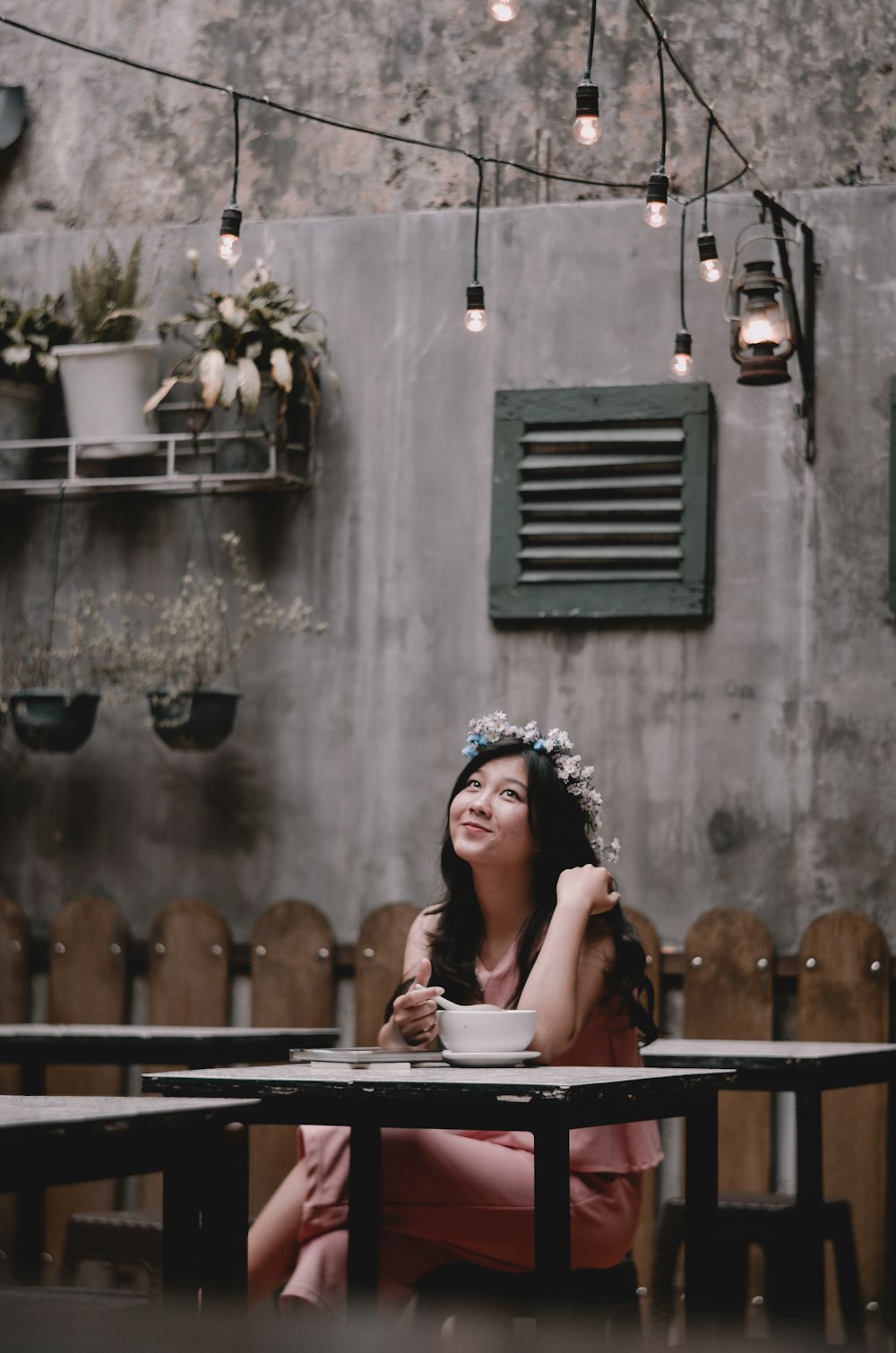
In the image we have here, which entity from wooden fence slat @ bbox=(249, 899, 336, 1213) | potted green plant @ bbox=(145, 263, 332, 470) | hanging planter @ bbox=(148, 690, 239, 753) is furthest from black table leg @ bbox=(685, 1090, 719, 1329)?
potted green plant @ bbox=(145, 263, 332, 470)

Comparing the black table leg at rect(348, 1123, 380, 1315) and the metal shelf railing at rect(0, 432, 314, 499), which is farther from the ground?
the metal shelf railing at rect(0, 432, 314, 499)

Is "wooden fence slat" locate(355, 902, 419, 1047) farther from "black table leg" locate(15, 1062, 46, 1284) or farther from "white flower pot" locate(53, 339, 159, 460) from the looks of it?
"white flower pot" locate(53, 339, 159, 460)

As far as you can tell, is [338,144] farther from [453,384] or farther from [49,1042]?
[49,1042]

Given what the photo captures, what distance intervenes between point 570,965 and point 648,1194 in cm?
207

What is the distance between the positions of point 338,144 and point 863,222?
1829 mm

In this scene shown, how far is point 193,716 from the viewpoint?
5.34m

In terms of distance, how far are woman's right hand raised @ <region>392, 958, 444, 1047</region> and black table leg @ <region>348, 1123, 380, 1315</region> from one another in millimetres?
180

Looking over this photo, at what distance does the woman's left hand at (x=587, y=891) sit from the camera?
11.0 ft

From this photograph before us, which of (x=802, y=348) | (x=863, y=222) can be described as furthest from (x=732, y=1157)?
(x=863, y=222)

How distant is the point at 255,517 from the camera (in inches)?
225

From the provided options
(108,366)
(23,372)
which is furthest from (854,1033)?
(23,372)

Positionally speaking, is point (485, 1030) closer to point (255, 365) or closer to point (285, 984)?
point (285, 984)

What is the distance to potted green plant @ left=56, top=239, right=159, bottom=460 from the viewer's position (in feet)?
18.5

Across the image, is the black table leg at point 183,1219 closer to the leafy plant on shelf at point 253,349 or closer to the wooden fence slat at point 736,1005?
the wooden fence slat at point 736,1005
